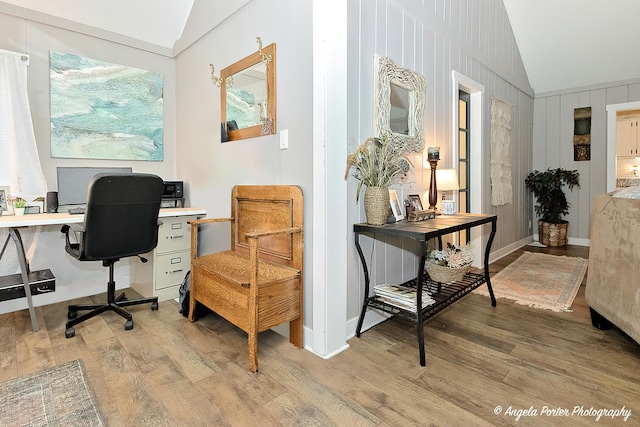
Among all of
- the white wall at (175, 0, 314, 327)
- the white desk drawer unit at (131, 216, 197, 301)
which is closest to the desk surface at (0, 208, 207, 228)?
the white desk drawer unit at (131, 216, 197, 301)

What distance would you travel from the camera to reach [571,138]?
5.23 metres

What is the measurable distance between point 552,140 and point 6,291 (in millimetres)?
6739

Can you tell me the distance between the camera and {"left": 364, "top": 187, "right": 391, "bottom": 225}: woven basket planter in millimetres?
2031

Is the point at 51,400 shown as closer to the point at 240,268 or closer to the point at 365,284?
the point at 240,268

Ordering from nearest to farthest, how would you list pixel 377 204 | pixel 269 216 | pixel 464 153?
pixel 377 204
pixel 269 216
pixel 464 153

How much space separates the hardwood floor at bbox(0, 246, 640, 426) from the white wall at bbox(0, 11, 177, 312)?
1.60ft

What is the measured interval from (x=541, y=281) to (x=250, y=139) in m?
2.97

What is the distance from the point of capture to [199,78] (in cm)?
310

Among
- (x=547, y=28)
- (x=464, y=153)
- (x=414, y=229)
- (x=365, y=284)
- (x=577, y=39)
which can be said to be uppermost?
(x=547, y=28)

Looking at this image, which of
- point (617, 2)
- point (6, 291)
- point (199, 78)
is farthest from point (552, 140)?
point (6, 291)

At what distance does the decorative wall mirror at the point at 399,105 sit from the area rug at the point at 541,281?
1.49m

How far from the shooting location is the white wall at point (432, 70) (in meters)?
2.11

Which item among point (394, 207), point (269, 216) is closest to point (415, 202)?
point (394, 207)

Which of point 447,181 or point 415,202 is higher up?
point 447,181
